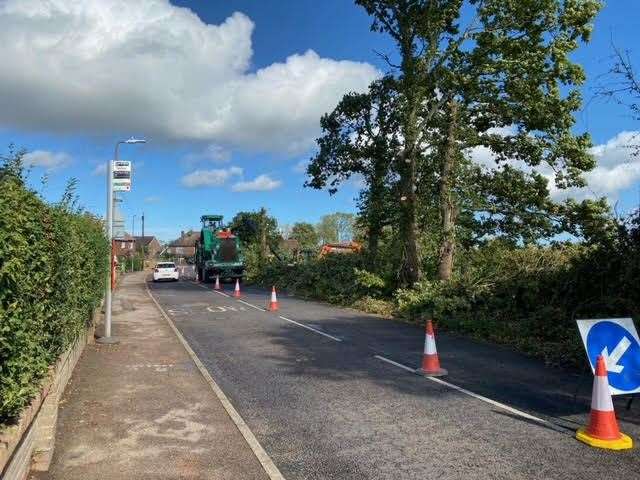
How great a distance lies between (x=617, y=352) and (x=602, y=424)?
115 cm

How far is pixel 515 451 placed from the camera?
5254mm

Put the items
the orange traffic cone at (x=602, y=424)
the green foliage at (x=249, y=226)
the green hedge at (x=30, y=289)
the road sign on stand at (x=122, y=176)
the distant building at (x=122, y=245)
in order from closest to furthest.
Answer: the green hedge at (x=30, y=289) → the orange traffic cone at (x=602, y=424) → the road sign on stand at (x=122, y=176) → the distant building at (x=122, y=245) → the green foliage at (x=249, y=226)

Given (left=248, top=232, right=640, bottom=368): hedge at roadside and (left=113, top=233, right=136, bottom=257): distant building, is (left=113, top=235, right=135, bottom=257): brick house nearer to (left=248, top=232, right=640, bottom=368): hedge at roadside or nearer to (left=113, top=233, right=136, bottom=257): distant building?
(left=113, top=233, right=136, bottom=257): distant building

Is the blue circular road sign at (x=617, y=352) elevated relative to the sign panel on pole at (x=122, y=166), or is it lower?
lower

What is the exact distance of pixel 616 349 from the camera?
249 inches

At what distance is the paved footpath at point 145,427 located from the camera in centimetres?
491

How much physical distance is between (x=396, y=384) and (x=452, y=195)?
41.1 feet

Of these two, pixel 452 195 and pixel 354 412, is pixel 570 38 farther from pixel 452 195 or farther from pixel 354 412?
pixel 354 412

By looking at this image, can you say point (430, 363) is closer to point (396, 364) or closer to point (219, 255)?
point (396, 364)

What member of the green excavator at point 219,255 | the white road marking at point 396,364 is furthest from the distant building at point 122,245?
the white road marking at point 396,364

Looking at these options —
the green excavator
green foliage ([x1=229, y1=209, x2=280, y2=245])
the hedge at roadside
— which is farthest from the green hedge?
green foliage ([x1=229, y1=209, x2=280, y2=245])

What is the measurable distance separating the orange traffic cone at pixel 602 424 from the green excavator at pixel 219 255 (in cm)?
3350

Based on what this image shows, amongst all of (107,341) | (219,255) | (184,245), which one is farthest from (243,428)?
(184,245)

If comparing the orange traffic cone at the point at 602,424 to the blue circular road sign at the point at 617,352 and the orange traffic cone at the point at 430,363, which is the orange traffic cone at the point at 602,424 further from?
the orange traffic cone at the point at 430,363
